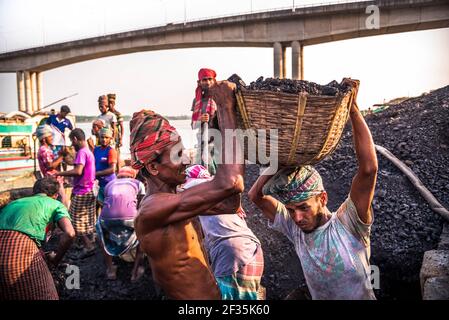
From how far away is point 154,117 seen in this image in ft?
6.40

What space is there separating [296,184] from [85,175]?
378 centimetres

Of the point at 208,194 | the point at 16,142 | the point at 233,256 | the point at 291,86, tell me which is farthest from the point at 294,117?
the point at 16,142

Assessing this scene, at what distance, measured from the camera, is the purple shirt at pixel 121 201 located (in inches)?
173

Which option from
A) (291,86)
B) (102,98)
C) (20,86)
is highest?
(20,86)

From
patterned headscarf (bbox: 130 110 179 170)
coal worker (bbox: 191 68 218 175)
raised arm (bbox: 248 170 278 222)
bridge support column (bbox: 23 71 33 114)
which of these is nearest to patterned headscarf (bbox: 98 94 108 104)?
coal worker (bbox: 191 68 218 175)

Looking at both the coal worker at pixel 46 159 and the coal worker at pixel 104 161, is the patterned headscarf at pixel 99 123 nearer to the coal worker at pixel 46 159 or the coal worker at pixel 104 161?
the coal worker at pixel 46 159

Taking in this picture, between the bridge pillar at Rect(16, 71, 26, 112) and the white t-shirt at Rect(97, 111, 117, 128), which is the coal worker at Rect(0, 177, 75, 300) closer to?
the white t-shirt at Rect(97, 111, 117, 128)

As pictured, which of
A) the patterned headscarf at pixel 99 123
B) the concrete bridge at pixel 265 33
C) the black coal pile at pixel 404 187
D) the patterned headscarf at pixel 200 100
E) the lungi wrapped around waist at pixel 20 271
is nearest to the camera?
the lungi wrapped around waist at pixel 20 271

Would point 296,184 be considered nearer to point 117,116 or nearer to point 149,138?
point 149,138

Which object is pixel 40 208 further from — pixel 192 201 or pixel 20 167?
pixel 20 167

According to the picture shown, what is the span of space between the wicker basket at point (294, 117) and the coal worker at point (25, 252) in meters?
2.10

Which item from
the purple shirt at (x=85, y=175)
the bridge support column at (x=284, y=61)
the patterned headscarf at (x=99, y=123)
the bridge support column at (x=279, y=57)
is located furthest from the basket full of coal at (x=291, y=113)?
the bridge support column at (x=279, y=57)

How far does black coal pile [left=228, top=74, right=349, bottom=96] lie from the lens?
151 cm

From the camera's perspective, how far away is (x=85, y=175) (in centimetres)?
512
